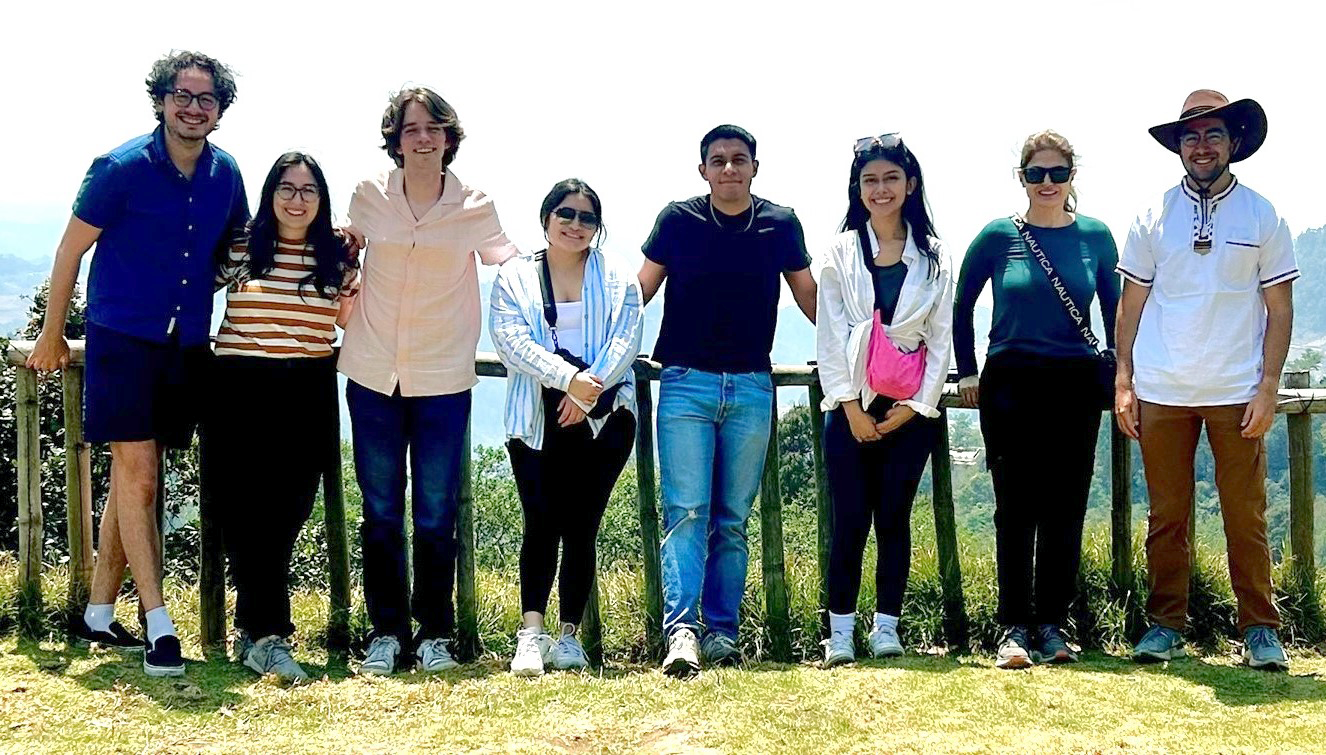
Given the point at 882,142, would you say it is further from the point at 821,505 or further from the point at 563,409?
the point at 563,409

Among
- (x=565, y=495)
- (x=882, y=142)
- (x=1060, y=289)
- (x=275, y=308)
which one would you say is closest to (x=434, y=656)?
(x=565, y=495)

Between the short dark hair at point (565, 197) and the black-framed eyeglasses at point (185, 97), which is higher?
the black-framed eyeglasses at point (185, 97)

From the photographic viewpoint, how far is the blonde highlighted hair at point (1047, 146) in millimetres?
4523

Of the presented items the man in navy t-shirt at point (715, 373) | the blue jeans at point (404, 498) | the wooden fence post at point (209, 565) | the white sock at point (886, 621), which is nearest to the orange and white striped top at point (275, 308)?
the blue jeans at point (404, 498)

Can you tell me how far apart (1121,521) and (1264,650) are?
2.47ft

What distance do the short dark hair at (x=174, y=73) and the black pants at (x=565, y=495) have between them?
1.69 meters

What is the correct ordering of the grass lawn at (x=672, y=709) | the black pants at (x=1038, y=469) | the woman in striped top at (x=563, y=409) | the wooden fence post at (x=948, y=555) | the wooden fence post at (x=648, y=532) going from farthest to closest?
the wooden fence post at (x=948, y=555) < the wooden fence post at (x=648, y=532) < the black pants at (x=1038, y=469) < the woman in striped top at (x=563, y=409) < the grass lawn at (x=672, y=709)

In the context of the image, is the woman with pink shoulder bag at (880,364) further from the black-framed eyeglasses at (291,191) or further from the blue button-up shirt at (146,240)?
the blue button-up shirt at (146,240)

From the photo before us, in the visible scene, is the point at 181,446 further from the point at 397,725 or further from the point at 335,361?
the point at 397,725

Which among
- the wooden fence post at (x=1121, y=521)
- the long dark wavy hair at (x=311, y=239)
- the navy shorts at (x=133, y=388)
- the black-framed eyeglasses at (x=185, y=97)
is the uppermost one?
the black-framed eyeglasses at (x=185, y=97)

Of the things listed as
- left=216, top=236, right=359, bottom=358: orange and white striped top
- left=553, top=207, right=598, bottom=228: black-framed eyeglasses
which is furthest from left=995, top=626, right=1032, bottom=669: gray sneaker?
left=216, top=236, right=359, bottom=358: orange and white striped top

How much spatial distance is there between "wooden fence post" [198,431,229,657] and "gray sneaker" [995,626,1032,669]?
3.13 m

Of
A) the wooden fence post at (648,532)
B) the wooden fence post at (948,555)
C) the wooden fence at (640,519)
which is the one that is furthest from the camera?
the wooden fence post at (948,555)

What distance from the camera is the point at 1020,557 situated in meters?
4.62
